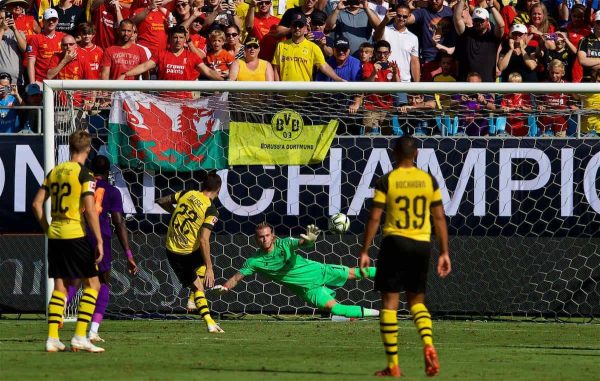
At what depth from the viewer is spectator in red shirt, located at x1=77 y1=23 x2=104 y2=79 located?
727 inches

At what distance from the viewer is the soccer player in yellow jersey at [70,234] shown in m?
11.1

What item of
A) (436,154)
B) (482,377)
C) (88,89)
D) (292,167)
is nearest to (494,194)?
(436,154)

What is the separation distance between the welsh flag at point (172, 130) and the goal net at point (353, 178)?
20 millimetres

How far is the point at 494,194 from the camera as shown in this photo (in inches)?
654

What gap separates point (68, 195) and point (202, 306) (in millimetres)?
3264

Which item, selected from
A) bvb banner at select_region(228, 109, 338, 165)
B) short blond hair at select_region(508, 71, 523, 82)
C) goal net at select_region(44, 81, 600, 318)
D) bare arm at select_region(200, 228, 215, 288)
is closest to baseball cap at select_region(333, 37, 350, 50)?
goal net at select_region(44, 81, 600, 318)

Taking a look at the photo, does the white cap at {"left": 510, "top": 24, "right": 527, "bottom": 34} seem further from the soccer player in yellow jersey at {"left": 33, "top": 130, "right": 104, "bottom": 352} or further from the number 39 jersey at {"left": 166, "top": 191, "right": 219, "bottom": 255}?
the soccer player in yellow jersey at {"left": 33, "top": 130, "right": 104, "bottom": 352}

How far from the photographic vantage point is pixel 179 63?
18281mm

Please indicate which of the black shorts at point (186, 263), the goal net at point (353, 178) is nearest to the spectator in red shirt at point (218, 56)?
the goal net at point (353, 178)

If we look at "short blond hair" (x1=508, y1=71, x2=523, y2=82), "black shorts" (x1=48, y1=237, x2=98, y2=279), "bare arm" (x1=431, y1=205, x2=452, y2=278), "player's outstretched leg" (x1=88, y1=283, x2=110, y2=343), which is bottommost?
"player's outstretched leg" (x1=88, y1=283, x2=110, y2=343)

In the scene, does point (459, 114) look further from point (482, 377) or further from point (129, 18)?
point (482, 377)

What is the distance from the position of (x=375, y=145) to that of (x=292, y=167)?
1.19 meters

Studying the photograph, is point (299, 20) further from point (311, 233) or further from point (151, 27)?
point (311, 233)

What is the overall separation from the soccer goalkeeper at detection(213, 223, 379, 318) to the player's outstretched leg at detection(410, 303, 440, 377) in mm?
5351
